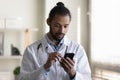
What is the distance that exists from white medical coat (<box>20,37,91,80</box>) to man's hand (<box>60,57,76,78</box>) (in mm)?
31

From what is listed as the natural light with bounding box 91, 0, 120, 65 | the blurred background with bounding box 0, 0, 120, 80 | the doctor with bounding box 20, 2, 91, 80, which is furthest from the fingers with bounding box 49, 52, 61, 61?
the blurred background with bounding box 0, 0, 120, 80

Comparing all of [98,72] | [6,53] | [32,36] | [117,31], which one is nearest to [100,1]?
[117,31]

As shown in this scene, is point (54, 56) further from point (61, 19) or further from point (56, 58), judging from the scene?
point (61, 19)

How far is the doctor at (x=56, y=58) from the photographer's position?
4.50ft

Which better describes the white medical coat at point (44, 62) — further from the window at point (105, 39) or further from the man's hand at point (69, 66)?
the window at point (105, 39)

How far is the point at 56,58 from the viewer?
1.35m

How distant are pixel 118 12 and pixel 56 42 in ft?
4.36

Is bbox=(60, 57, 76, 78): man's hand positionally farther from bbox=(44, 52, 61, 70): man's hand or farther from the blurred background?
the blurred background

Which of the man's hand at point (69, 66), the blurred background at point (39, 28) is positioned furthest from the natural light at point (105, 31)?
the man's hand at point (69, 66)

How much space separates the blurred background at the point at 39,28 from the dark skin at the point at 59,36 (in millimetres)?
1683

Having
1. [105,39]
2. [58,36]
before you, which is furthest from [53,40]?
[105,39]

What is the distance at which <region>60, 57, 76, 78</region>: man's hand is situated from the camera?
136 cm

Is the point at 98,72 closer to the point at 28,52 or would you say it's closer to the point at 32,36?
the point at 32,36

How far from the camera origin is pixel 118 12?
8.68 ft
